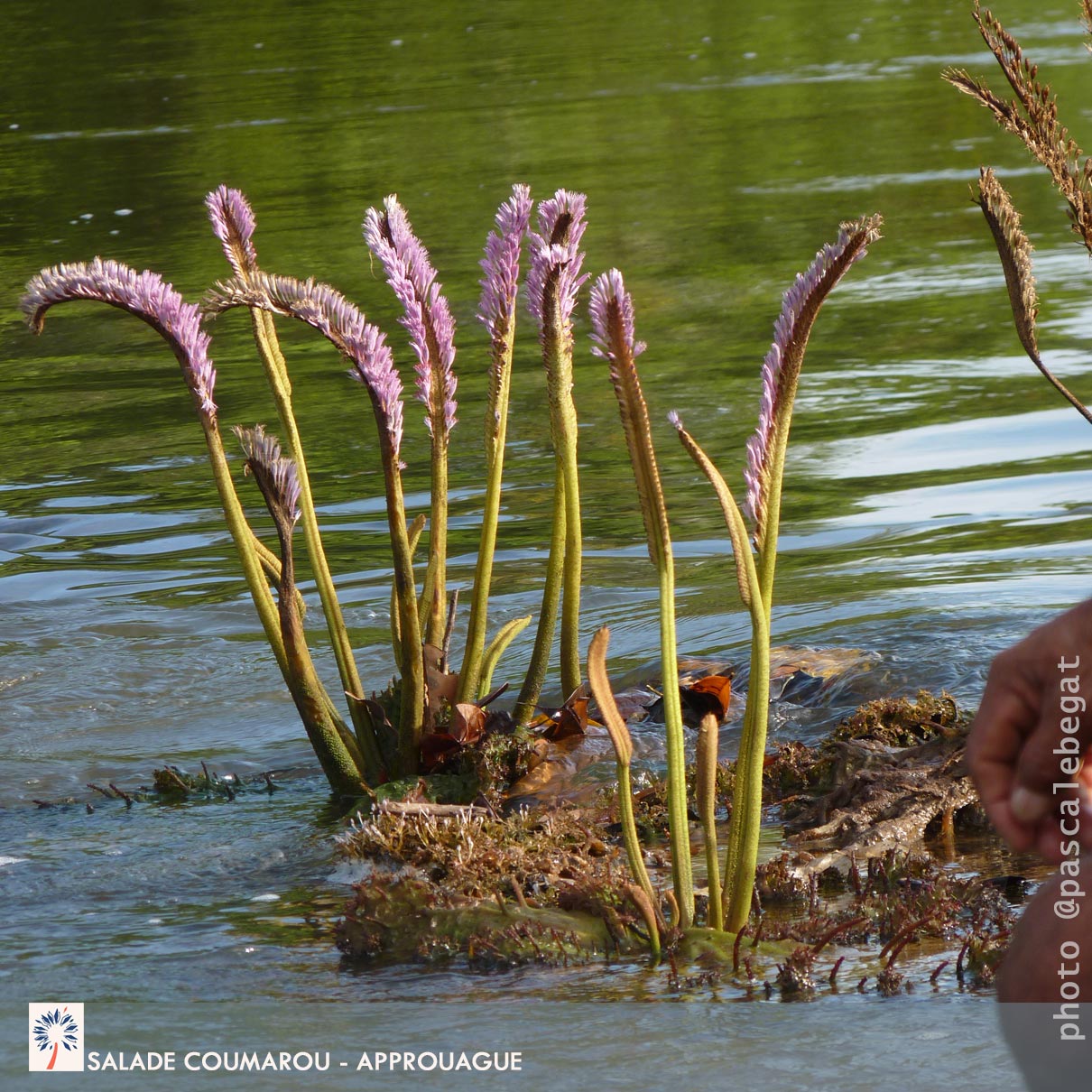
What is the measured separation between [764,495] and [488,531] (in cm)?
129

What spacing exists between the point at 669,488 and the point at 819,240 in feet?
20.7

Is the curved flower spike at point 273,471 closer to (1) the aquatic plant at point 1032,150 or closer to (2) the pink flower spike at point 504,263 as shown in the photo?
(2) the pink flower spike at point 504,263

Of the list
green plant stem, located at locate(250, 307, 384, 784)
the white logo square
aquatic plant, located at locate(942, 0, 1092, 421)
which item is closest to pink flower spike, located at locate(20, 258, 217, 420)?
green plant stem, located at locate(250, 307, 384, 784)

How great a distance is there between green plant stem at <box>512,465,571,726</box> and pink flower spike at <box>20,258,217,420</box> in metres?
0.87

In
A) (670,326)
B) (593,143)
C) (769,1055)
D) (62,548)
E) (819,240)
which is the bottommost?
(769,1055)

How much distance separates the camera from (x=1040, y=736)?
2.26m

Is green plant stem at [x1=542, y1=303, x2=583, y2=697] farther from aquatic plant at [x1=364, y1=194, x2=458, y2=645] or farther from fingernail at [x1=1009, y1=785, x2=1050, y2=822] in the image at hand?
fingernail at [x1=1009, y1=785, x2=1050, y2=822]

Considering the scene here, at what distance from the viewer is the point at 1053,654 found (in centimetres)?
229

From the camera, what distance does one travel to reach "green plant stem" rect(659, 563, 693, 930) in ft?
11.2

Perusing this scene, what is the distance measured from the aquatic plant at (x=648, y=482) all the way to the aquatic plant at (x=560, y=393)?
0.44 m

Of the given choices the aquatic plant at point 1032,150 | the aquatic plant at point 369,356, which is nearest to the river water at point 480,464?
the aquatic plant at point 369,356

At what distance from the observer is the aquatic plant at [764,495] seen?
3.41m

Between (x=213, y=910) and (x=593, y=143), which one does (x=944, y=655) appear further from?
(x=593, y=143)

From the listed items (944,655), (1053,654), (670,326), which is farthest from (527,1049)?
(670,326)
